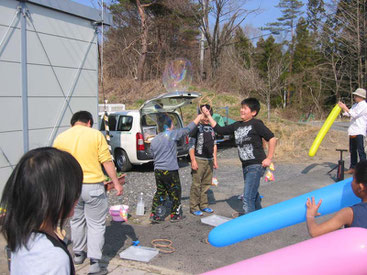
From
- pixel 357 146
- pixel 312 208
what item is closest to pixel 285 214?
pixel 312 208

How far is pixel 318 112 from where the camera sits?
28.4m

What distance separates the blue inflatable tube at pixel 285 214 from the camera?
8.32ft

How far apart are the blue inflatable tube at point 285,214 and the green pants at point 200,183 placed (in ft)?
9.78

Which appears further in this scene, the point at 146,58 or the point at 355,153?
the point at 146,58

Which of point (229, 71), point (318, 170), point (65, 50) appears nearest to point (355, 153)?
point (318, 170)

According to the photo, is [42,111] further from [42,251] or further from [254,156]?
[42,251]

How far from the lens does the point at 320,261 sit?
173cm

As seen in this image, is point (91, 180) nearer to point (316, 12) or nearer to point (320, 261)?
point (320, 261)

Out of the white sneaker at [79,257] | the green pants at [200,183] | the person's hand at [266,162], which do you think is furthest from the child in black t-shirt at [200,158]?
the white sneaker at [79,257]

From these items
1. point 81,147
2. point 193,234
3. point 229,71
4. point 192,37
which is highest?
point 192,37

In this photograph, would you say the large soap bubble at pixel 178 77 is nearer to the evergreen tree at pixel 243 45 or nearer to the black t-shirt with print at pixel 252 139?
the black t-shirt with print at pixel 252 139

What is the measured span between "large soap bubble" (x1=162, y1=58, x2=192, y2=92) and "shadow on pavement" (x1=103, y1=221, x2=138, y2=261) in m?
3.45

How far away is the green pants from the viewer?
5.59m

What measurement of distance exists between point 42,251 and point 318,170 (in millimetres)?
9148
